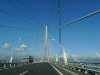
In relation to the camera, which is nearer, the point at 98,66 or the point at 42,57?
the point at 98,66

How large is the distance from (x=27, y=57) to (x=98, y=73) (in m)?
63.5

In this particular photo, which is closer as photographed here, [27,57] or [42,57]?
[27,57]

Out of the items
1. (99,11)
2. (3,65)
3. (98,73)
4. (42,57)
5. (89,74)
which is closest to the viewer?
(99,11)

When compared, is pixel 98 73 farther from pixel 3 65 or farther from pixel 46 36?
pixel 46 36

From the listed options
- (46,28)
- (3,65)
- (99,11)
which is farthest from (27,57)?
(99,11)

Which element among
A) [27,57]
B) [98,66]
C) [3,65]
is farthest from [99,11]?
[27,57]

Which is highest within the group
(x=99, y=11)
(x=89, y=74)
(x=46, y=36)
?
(x=46, y=36)

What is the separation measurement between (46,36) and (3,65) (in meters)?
52.4

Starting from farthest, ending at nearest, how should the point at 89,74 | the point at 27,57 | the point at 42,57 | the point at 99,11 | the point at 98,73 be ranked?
1. the point at 42,57
2. the point at 27,57
3. the point at 89,74
4. the point at 98,73
5. the point at 99,11

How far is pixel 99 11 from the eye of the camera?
33.9 ft

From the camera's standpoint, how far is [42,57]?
Answer: 8369 cm

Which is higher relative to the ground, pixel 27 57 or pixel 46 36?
pixel 46 36

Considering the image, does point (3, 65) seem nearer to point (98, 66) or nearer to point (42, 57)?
point (98, 66)

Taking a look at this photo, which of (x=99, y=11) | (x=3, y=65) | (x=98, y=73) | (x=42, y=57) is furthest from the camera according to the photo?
(x=42, y=57)
